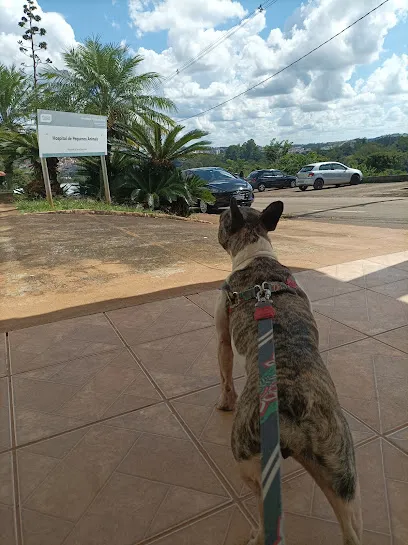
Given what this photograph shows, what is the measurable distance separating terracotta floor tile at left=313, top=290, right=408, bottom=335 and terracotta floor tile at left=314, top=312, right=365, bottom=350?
0.34 ft

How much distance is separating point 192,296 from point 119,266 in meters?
1.96

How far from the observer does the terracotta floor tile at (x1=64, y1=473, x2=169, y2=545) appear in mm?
1841

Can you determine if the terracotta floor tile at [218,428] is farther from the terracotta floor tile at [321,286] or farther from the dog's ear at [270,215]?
the terracotta floor tile at [321,286]

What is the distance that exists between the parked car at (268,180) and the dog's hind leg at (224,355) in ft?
94.3

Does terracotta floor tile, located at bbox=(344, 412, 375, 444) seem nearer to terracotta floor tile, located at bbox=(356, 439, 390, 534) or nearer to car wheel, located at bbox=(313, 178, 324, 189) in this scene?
terracotta floor tile, located at bbox=(356, 439, 390, 534)

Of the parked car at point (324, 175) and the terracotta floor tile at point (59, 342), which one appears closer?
the terracotta floor tile at point (59, 342)

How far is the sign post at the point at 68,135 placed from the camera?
1316 cm

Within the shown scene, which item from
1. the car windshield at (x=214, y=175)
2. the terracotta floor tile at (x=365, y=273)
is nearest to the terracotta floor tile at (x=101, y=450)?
the terracotta floor tile at (x=365, y=273)

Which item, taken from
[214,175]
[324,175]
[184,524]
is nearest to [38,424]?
[184,524]

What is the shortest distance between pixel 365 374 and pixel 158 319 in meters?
2.14

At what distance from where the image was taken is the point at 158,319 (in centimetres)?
422

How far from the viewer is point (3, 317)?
174 inches

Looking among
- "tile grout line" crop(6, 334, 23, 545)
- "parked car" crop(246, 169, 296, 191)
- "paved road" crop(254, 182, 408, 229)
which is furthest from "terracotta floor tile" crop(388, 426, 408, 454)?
"parked car" crop(246, 169, 296, 191)

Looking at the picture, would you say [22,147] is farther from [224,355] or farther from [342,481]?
[342,481]
